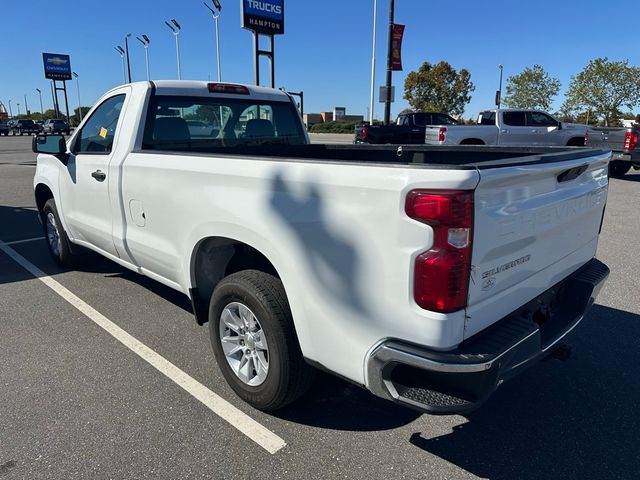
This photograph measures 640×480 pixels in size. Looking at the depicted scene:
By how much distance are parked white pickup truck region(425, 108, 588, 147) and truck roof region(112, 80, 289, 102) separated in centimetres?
1191

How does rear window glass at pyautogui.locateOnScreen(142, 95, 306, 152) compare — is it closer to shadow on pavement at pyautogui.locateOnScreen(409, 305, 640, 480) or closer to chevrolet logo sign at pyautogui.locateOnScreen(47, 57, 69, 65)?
shadow on pavement at pyautogui.locateOnScreen(409, 305, 640, 480)

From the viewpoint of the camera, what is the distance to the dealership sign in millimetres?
21188

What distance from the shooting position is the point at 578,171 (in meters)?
2.60

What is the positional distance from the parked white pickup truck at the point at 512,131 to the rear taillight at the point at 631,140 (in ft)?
11.8

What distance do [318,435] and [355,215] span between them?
1353 millimetres

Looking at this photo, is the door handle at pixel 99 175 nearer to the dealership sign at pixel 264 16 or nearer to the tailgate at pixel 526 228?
the tailgate at pixel 526 228

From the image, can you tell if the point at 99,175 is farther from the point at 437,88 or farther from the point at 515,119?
the point at 437,88

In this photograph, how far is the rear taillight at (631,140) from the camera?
Result: 40.7ft

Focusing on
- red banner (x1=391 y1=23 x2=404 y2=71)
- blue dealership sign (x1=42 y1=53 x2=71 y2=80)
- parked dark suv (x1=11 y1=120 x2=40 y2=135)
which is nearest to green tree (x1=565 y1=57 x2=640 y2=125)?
red banner (x1=391 y1=23 x2=404 y2=71)

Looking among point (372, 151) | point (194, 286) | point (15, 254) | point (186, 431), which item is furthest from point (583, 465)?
point (15, 254)

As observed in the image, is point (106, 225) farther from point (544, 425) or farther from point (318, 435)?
point (544, 425)

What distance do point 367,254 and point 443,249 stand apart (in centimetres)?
33

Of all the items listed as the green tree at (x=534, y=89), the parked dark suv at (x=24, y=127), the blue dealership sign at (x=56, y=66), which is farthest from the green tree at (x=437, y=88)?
the blue dealership sign at (x=56, y=66)

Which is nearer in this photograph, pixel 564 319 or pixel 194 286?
pixel 564 319
